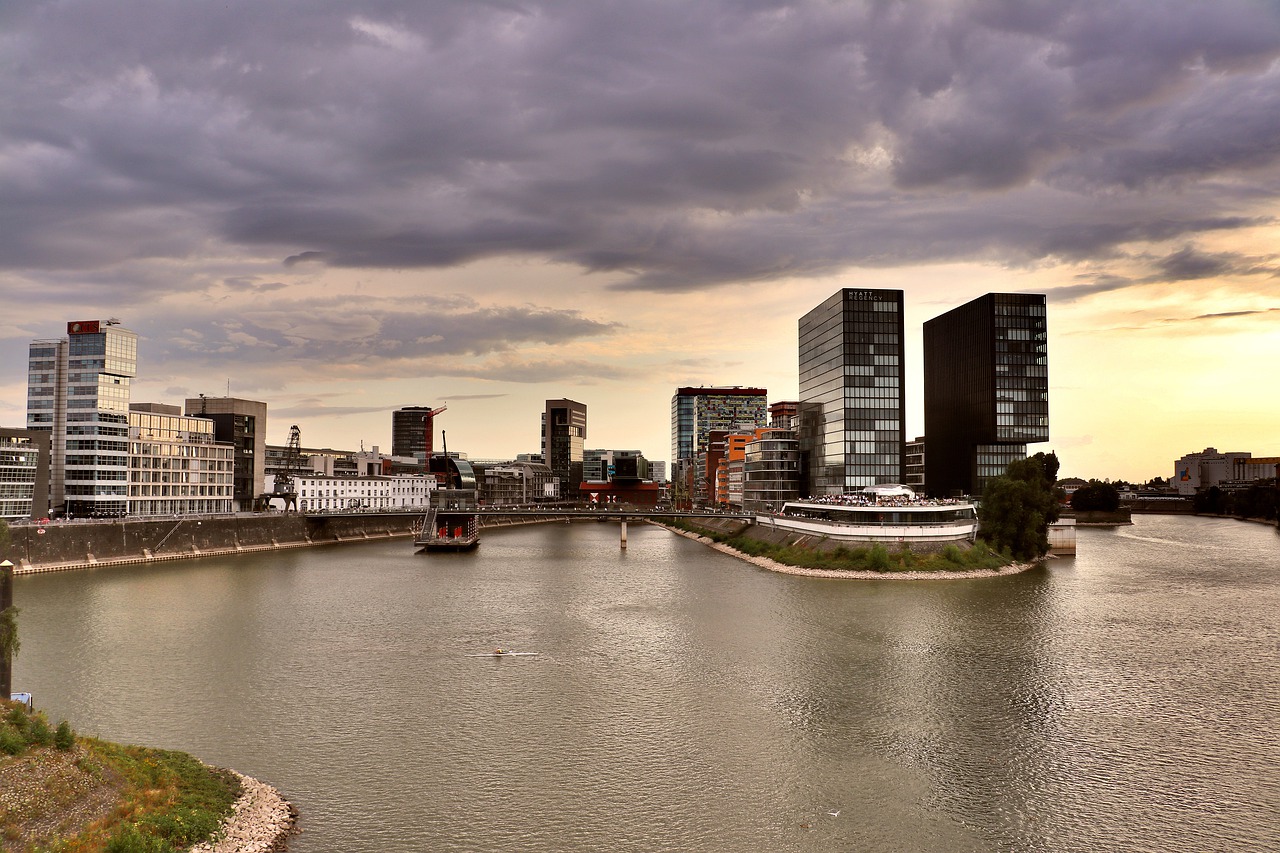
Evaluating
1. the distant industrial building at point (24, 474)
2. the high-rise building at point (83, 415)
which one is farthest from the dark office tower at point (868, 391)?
the distant industrial building at point (24, 474)

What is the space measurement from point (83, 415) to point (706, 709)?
13326 cm

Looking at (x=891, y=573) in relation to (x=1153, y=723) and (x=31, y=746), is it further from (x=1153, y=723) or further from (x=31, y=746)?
(x=31, y=746)

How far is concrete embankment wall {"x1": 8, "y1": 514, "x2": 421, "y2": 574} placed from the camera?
100m

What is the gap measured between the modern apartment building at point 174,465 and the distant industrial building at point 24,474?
1976cm

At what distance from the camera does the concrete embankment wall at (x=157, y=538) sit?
10006 cm

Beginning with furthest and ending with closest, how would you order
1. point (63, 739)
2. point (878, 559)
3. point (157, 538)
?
point (157, 538)
point (878, 559)
point (63, 739)

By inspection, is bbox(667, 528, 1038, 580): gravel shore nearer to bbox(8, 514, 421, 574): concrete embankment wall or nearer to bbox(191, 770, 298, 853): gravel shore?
bbox(191, 770, 298, 853): gravel shore

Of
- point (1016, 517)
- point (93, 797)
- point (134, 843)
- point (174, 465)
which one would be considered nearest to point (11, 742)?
point (93, 797)

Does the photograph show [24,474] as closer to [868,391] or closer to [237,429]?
[237,429]

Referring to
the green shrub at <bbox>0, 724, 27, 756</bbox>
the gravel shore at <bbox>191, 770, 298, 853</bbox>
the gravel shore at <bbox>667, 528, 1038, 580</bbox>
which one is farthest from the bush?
the gravel shore at <bbox>667, 528, 1038, 580</bbox>

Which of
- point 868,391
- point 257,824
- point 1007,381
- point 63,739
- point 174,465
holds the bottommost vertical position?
point 257,824

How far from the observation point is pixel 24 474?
120m

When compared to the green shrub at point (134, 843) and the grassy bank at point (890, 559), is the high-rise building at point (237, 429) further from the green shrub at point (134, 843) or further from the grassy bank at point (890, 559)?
the green shrub at point (134, 843)

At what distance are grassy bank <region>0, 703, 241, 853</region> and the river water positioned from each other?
3631 millimetres
